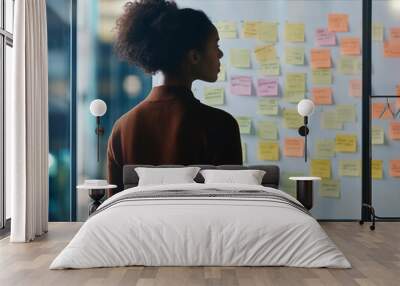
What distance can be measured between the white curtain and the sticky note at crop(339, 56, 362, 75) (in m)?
3.39

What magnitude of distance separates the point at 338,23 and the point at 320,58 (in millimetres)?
458

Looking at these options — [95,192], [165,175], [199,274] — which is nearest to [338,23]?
[165,175]

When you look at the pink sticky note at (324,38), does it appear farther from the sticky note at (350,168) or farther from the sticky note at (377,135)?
the sticky note at (350,168)

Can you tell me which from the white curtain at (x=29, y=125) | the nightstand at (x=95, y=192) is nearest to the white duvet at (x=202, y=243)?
the white curtain at (x=29, y=125)

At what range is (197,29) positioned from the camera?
23.2ft

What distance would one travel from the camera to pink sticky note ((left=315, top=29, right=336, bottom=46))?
7105mm

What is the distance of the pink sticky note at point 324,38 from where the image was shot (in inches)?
280

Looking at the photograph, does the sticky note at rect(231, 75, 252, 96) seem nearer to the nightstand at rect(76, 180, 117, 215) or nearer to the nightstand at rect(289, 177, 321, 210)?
the nightstand at rect(289, 177, 321, 210)

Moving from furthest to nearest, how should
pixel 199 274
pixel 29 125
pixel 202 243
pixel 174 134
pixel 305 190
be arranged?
pixel 174 134 → pixel 305 190 → pixel 29 125 → pixel 202 243 → pixel 199 274

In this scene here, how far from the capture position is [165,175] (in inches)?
254

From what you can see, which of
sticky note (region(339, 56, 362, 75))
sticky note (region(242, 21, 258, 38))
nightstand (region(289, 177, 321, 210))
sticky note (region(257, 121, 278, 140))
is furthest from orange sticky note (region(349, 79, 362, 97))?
sticky note (region(242, 21, 258, 38))

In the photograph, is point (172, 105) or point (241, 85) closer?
point (172, 105)

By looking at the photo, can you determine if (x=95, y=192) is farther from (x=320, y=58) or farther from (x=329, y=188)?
(x=320, y=58)

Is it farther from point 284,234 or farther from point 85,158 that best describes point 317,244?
point 85,158
